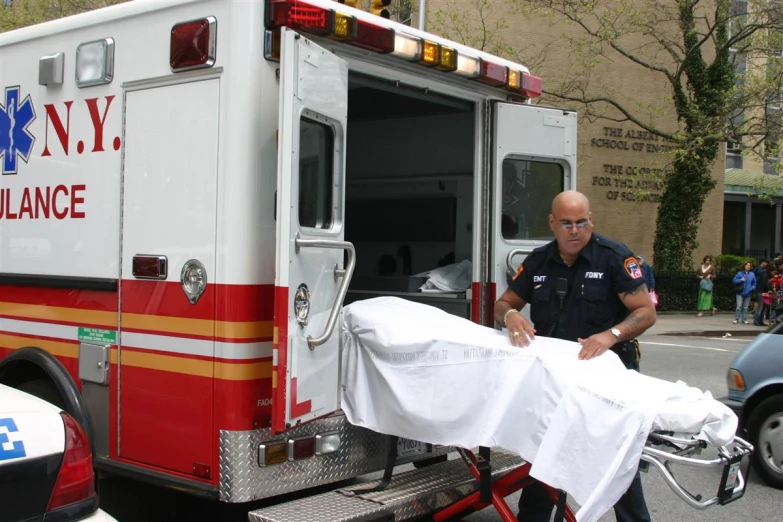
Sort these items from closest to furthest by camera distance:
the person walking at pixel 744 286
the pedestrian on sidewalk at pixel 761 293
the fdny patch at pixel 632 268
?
the fdny patch at pixel 632 268 → the person walking at pixel 744 286 → the pedestrian on sidewalk at pixel 761 293

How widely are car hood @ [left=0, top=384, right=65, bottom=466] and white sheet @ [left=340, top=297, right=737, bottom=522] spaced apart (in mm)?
1632

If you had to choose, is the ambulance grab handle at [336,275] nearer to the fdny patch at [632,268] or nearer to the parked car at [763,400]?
the fdny patch at [632,268]

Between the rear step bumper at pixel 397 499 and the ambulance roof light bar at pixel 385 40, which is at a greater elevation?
the ambulance roof light bar at pixel 385 40

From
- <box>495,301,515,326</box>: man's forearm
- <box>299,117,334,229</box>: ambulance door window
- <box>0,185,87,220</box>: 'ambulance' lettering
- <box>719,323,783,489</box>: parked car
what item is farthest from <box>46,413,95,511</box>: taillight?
<box>719,323,783,489</box>: parked car

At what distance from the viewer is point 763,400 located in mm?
6586

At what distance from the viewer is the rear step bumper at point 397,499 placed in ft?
12.5

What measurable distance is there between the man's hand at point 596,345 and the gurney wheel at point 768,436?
10.2 feet

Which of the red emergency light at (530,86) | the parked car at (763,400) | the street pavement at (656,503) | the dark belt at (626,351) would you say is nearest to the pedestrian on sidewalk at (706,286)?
the street pavement at (656,503)

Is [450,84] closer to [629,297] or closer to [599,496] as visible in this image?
[629,297]

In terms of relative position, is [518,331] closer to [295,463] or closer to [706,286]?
[295,463]

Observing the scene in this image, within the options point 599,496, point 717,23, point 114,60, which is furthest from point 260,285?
point 717,23

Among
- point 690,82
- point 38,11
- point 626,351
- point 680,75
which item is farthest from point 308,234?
point 690,82

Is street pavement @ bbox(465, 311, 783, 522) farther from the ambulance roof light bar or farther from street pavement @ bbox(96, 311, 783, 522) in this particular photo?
the ambulance roof light bar

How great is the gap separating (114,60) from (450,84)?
6.12 ft
